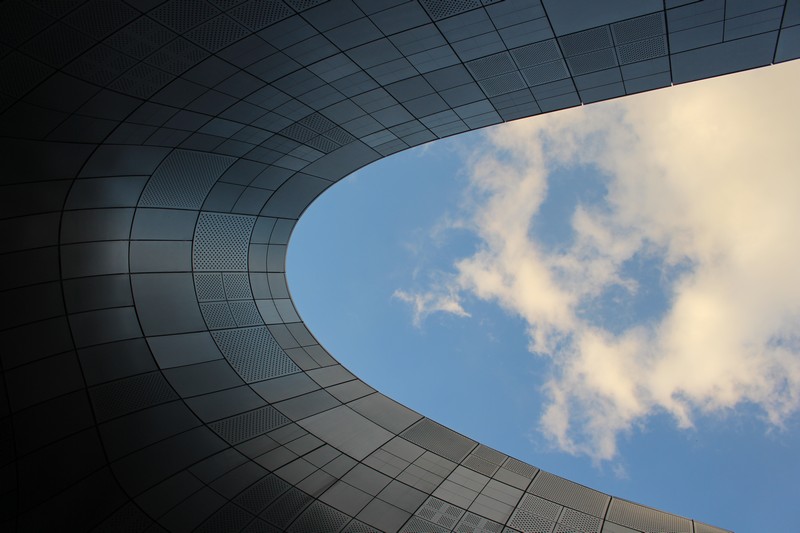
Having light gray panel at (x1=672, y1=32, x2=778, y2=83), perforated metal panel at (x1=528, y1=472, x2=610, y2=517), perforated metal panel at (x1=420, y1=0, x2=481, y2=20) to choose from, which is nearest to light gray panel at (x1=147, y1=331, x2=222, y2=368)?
perforated metal panel at (x1=528, y1=472, x2=610, y2=517)

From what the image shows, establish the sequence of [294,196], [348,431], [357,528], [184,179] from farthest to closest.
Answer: [294,196], [348,431], [184,179], [357,528]

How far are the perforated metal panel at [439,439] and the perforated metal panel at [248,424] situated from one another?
11.2 feet

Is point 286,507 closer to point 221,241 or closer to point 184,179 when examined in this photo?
point 221,241

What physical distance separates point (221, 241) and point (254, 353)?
313 cm

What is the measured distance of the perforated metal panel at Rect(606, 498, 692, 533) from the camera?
35.4 feet

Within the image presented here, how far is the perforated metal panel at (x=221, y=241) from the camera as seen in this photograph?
1273 centimetres

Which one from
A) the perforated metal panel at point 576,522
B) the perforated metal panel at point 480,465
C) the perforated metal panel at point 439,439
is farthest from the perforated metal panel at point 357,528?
the perforated metal panel at point 576,522

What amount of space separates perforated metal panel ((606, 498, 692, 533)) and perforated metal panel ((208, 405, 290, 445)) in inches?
316

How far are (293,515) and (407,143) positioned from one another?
9.38 meters

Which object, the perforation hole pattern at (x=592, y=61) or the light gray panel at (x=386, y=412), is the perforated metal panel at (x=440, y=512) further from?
the perforation hole pattern at (x=592, y=61)

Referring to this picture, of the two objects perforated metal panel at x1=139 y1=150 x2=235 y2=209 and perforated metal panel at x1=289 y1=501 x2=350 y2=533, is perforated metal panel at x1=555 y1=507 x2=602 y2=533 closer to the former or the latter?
perforated metal panel at x1=289 y1=501 x2=350 y2=533

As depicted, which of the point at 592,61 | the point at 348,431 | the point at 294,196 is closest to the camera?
the point at 592,61

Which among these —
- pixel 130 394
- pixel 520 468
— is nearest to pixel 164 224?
pixel 130 394

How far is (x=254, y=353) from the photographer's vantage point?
1345 centimetres
